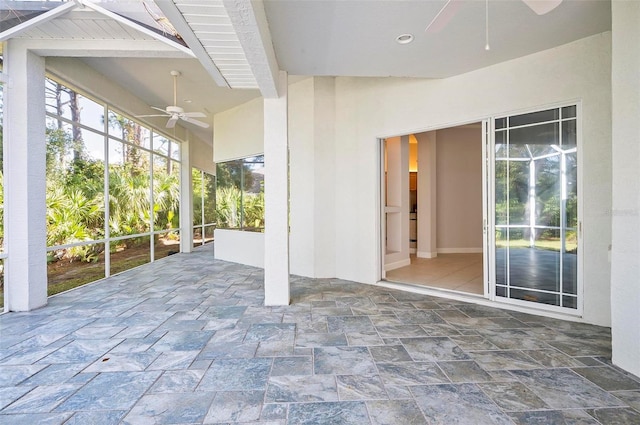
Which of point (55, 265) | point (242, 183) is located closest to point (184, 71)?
point (242, 183)

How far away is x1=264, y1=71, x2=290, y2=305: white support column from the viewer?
12.7 feet

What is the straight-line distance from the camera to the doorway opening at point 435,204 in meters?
6.48

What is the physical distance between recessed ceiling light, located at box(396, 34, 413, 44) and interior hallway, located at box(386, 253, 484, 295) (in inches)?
134

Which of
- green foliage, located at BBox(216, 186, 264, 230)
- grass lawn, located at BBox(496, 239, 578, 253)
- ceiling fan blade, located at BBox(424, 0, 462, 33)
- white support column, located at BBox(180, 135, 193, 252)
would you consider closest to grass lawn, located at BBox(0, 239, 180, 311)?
white support column, located at BBox(180, 135, 193, 252)

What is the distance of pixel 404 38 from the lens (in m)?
3.13

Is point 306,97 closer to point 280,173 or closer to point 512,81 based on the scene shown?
point 280,173

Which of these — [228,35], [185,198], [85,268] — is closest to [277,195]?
[228,35]

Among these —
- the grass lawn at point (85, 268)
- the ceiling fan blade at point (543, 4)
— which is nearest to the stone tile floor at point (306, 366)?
the grass lawn at point (85, 268)

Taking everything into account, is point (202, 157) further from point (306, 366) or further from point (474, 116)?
point (306, 366)

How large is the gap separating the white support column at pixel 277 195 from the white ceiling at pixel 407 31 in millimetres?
600

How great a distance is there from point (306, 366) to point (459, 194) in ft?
23.7

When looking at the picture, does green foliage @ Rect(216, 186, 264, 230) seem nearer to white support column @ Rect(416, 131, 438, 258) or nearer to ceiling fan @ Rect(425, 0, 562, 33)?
white support column @ Rect(416, 131, 438, 258)

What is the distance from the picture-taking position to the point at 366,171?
5.00 m

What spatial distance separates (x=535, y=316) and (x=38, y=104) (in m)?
6.72
